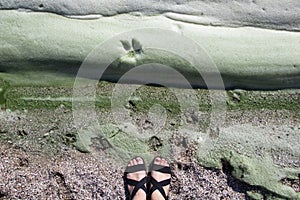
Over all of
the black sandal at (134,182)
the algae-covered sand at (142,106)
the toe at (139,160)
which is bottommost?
the black sandal at (134,182)

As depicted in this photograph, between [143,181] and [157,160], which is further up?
[157,160]

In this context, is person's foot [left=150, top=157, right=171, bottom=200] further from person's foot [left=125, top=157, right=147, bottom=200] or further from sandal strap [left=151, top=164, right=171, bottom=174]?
person's foot [left=125, top=157, right=147, bottom=200]

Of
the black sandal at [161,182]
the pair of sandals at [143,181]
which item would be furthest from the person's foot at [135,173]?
the black sandal at [161,182]

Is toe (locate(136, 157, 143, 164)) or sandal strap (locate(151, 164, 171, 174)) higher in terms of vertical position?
toe (locate(136, 157, 143, 164))

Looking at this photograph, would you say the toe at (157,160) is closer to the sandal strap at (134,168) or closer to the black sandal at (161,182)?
the black sandal at (161,182)

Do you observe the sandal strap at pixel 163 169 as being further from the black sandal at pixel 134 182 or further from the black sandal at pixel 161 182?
the black sandal at pixel 134 182

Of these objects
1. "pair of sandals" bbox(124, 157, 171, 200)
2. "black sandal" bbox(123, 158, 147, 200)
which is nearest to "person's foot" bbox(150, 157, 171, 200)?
"pair of sandals" bbox(124, 157, 171, 200)

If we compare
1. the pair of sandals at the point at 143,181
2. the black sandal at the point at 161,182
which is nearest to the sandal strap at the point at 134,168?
the pair of sandals at the point at 143,181

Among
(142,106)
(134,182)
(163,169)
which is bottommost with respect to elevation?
A: (134,182)

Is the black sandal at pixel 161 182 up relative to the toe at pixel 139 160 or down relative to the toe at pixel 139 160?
down

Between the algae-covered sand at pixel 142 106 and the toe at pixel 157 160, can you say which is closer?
the algae-covered sand at pixel 142 106

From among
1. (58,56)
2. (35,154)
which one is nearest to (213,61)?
(58,56)

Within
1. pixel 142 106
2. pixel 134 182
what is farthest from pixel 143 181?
pixel 142 106

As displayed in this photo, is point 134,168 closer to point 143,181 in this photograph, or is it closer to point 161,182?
point 143,181
